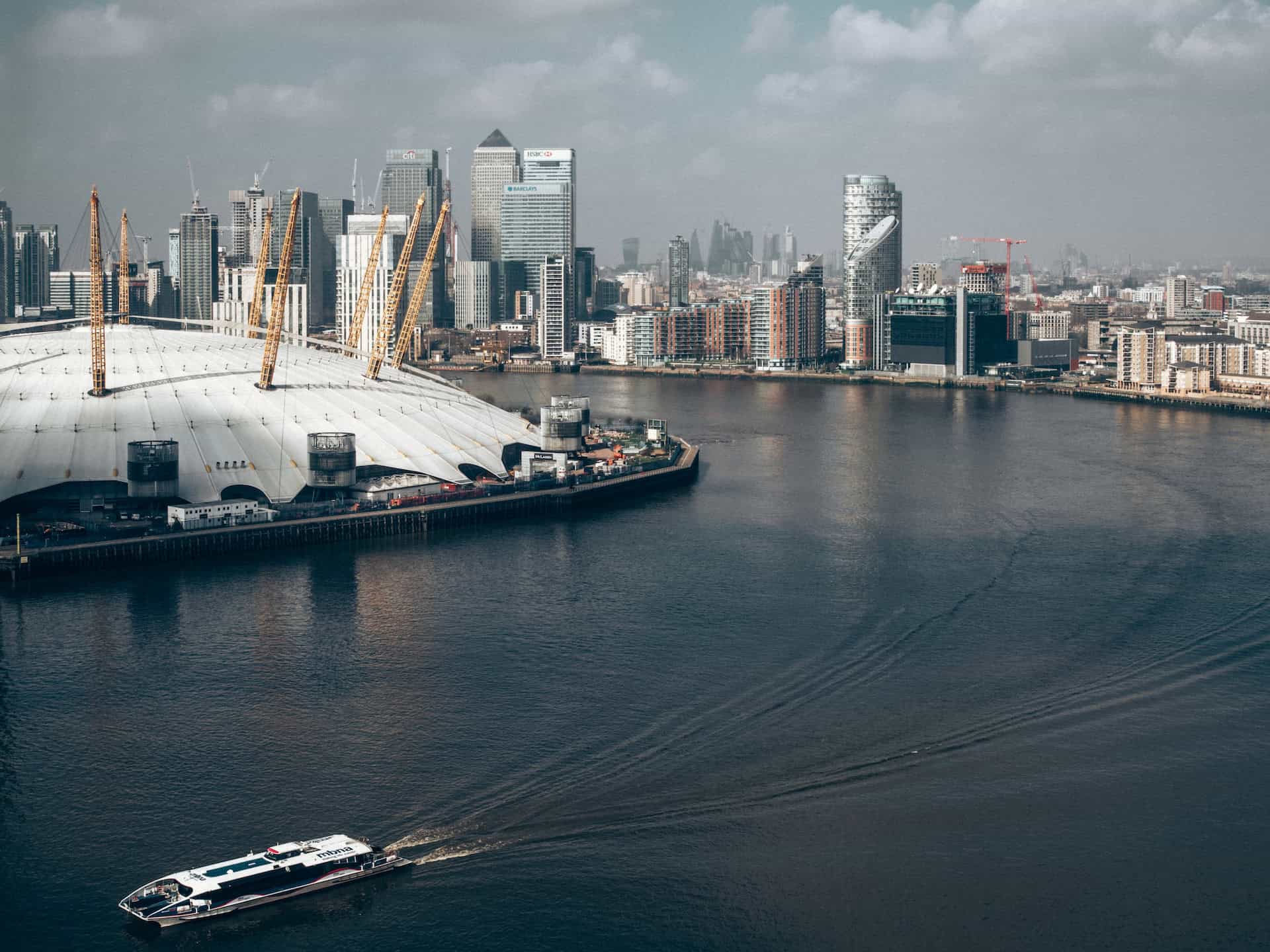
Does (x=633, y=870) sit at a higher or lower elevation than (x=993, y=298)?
lower

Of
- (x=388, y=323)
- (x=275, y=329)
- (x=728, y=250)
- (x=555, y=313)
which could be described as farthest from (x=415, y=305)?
(x=728, y=250)

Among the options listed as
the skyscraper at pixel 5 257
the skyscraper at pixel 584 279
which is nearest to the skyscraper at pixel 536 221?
the skyscraper at pixel 584 279

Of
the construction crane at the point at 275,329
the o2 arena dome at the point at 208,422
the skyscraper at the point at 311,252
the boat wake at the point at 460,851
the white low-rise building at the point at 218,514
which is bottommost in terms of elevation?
the boat wake at the point at 460,851

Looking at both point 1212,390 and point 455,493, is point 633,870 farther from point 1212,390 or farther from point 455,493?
point 1212,390

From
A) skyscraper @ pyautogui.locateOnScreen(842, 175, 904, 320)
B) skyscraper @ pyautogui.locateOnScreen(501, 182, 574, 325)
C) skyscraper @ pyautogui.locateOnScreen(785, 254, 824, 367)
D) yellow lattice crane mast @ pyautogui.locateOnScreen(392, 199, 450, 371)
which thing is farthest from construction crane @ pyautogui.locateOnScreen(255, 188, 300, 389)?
skyscraper @ pyautogui.locateOnScreen(501, 182, 574, 325)

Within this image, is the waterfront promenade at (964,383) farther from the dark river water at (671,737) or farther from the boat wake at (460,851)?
the boat wake at (460,851)

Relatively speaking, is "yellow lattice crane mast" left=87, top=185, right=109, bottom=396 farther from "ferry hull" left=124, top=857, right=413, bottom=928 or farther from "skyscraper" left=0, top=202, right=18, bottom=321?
"skyscraper" left=0, top=202, right=18, bottom=321

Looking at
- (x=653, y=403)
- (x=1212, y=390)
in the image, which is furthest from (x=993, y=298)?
(x=653, y=403)
